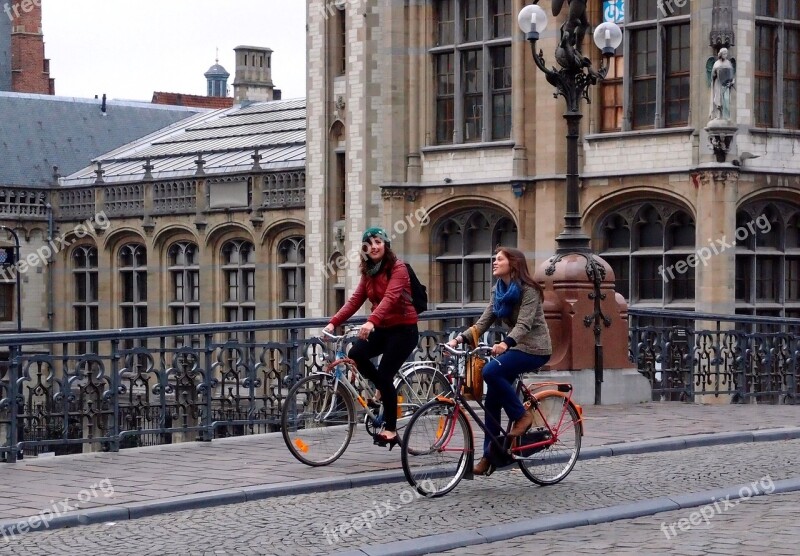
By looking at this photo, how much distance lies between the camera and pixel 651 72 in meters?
30.5

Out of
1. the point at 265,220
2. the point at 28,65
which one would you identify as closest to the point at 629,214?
the point at 265,220

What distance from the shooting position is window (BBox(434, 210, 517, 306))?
33.3 meters

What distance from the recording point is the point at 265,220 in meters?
45.2

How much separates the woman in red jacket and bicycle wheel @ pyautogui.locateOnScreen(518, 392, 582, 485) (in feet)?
3.75

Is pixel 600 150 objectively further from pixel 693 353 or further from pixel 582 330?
pixel 582 330

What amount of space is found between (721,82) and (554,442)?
1721cm

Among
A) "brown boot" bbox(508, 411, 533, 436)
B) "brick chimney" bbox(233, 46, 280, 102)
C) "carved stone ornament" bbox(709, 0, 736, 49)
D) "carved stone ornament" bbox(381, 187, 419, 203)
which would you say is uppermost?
"brick chimney" bbox(233, 46, 280, 102)

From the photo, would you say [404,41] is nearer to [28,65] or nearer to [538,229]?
[538,229]

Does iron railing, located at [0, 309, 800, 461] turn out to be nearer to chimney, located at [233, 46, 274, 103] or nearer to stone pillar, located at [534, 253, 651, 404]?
stone pillar, located at [534, 253, 651, 404]

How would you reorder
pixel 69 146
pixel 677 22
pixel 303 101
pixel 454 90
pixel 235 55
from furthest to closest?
pixel 235 55, pixel 69 146, pixel 303 101, pixel 454 90, pixel 677 22

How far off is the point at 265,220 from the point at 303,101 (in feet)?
28.4

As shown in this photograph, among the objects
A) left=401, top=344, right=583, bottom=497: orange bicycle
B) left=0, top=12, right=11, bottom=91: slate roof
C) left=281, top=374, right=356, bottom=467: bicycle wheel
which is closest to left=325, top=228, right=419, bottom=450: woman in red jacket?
Answer: left=281, top=374, right=356, bottom=467: bicycle wheel

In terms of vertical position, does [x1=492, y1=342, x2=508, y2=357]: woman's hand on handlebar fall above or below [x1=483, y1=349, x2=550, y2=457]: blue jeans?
above

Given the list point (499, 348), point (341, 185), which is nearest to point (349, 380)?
point (499, 348)
